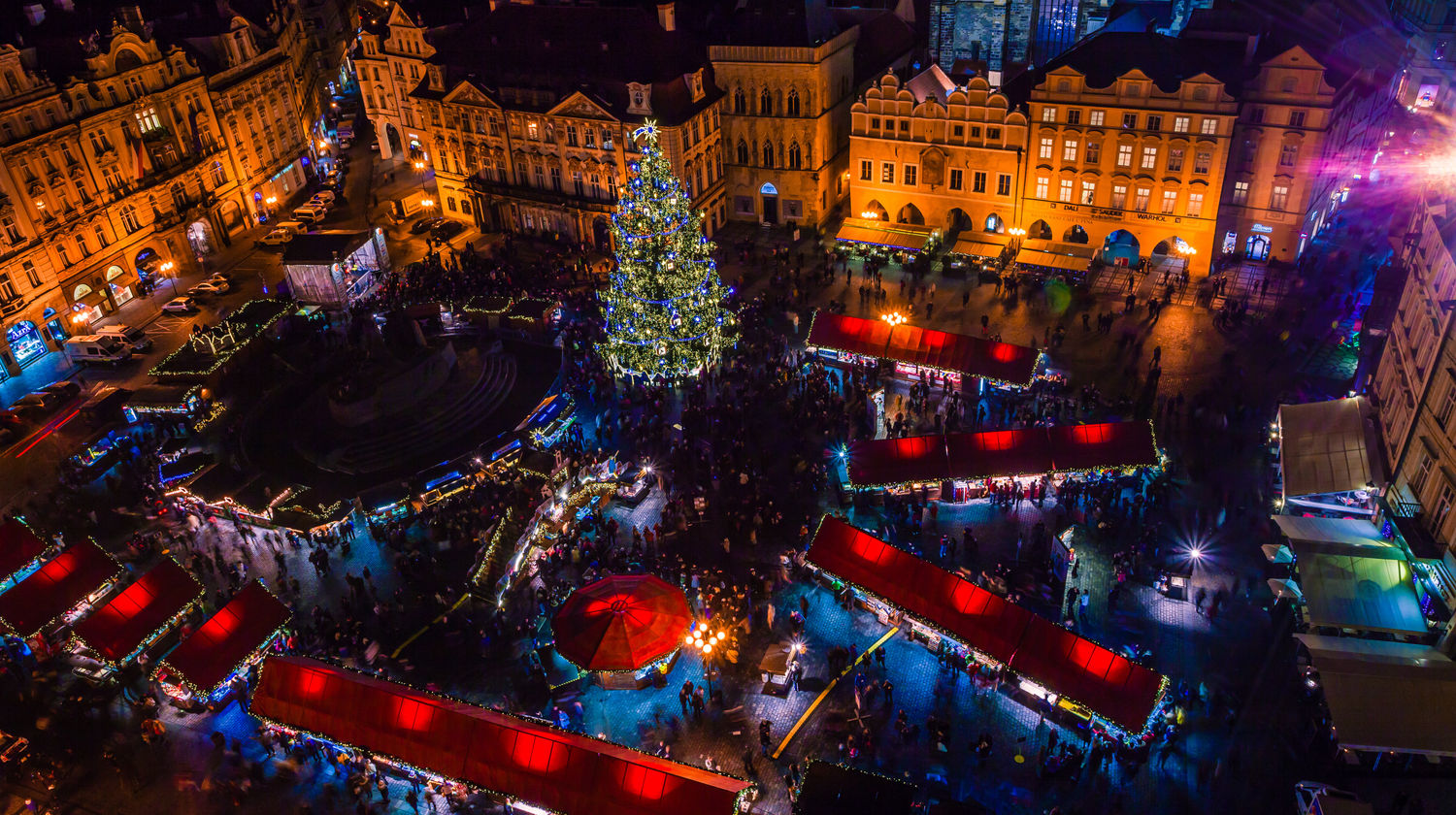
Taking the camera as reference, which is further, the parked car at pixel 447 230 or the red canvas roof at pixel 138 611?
the parked car at pixel 447 230

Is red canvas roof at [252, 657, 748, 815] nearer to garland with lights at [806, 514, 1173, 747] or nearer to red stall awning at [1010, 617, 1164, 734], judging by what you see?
garland with lights at [806, 514, 1173, 747]

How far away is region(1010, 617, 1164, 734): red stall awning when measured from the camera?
92.7 ft

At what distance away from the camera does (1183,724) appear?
97.3ft

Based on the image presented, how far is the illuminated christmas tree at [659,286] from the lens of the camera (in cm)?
4488

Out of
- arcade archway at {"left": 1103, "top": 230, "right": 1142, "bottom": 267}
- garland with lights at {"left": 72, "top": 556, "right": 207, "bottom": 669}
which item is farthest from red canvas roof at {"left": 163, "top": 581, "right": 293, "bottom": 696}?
arcade archway at {"left": 1103, "top": 230, "right": 1142, "bottom": 267}

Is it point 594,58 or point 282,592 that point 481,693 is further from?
point 594,58

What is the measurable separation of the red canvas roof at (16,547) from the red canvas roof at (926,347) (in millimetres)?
35825

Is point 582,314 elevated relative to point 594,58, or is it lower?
lower

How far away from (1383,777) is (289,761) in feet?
112

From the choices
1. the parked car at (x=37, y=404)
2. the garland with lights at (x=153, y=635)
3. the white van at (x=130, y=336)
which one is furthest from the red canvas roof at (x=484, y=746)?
the white van at (x=130, y=336)

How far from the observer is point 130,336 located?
56.0 m

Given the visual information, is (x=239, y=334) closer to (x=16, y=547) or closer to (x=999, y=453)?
(x=16, y=547)

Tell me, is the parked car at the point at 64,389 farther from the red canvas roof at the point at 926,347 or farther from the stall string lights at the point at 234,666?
the red canvas roof at the point at 926,347

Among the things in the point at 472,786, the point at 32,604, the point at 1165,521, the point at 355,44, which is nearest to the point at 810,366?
the point at 1165,521
